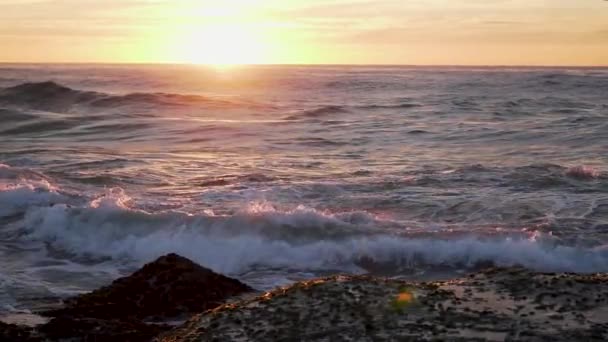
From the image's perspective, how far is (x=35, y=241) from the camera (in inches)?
419

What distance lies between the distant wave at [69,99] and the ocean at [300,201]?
1123 cm

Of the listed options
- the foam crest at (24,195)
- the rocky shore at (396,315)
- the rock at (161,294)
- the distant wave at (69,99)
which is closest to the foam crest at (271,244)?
the foam crest at (24,195)

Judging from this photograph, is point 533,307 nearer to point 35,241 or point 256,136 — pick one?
point 35,241

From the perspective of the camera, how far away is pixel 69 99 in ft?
126

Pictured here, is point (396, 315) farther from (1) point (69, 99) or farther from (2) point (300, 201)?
(1) point (69, 99)

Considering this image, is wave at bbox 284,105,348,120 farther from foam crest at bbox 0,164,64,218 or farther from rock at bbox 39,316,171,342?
rock at bbox 39,316,171,342

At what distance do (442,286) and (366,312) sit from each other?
737mm

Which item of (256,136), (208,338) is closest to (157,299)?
(208,338)

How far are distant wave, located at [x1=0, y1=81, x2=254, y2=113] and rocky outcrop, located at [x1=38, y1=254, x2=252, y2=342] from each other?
29657 mm

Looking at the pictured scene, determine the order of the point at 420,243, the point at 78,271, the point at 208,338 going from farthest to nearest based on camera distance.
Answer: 1. the point at 420,243
2. the point at 78,271
3. the point at 208,338

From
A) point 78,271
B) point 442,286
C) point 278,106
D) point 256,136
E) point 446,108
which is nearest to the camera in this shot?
point 442,286

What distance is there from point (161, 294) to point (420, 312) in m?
2.79

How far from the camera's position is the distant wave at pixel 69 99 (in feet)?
120

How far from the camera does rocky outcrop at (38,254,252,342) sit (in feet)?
18.9
